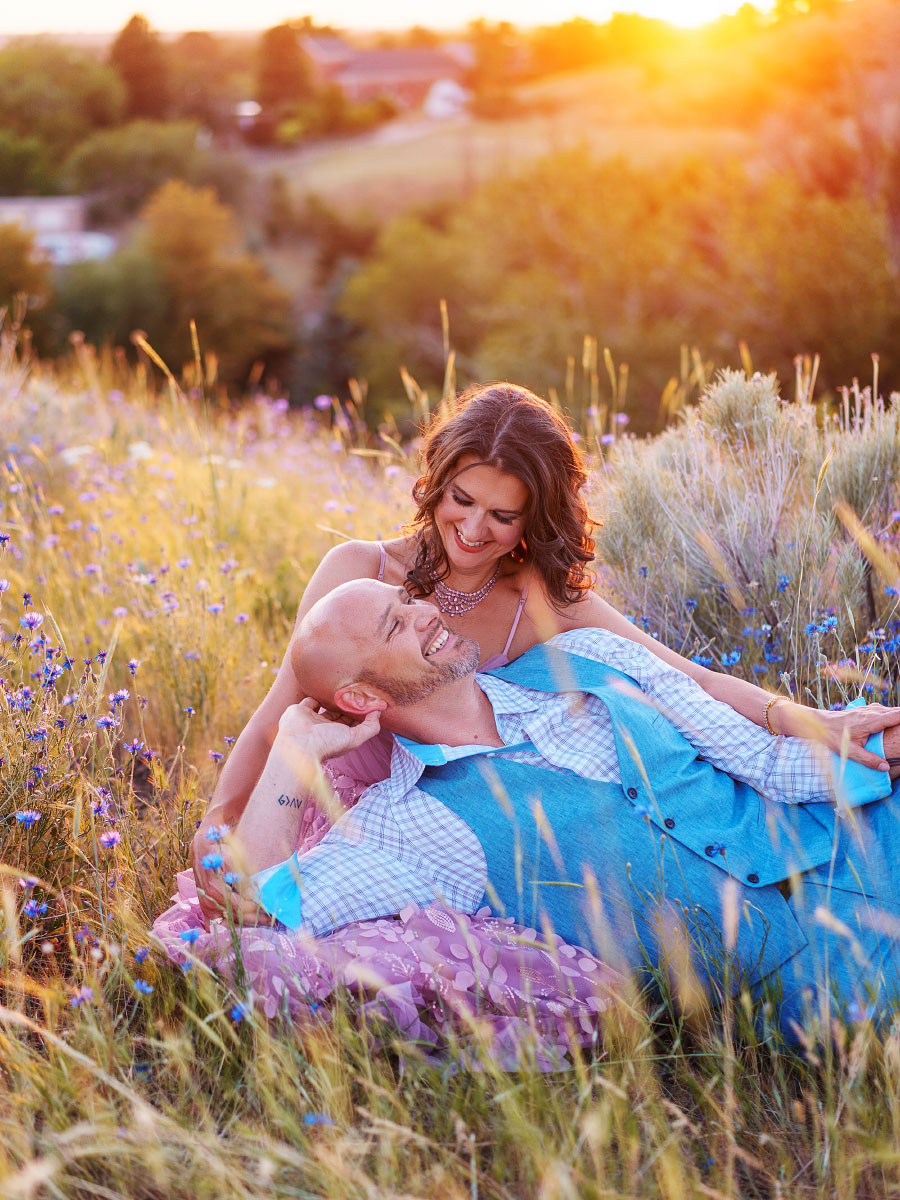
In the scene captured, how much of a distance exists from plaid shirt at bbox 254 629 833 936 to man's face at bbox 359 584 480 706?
0.16 metres

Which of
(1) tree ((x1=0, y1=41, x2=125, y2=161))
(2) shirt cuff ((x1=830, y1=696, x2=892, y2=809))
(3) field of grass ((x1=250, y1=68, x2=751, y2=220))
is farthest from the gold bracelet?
(1) tree ((x1=0, y1=41, x2=125, y2=161))

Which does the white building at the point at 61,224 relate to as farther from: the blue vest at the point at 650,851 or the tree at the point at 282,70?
the blue vest at the point at 650,851

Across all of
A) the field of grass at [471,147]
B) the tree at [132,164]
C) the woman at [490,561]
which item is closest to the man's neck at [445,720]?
the woman at [490,561]

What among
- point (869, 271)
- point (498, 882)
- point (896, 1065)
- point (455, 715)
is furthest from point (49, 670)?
point (869, 271)

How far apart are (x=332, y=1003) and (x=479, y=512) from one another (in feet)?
4.54

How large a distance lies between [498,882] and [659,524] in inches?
77.9

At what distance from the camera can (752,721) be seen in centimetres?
274

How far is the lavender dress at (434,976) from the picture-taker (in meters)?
2.05

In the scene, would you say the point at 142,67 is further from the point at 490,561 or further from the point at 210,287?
the point at 490,561

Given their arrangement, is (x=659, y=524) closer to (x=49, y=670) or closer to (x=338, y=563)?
(x=338, y=563)

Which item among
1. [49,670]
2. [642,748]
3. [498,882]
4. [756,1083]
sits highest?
[49,670]

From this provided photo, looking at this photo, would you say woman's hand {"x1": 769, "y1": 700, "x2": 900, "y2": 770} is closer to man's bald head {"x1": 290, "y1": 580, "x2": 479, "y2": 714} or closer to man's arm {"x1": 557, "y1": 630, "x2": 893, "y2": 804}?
man's arm {"x1": 557, "y1": 630, "x2": 893, "y2": 804}

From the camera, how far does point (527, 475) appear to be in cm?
289

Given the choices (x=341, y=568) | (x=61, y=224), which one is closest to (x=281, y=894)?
(x=341, y=568)
